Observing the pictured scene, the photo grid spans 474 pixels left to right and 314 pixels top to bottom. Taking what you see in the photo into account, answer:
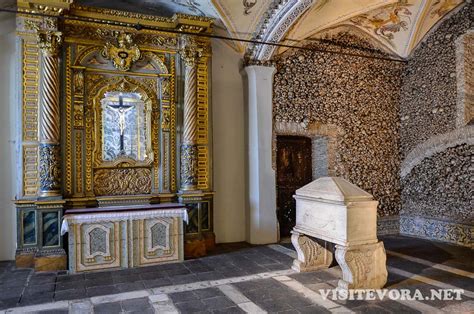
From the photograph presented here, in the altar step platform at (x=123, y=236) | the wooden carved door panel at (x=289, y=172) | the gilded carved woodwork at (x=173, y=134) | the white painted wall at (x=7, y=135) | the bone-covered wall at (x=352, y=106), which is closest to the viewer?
the altar step platform at (x=123, y=236)

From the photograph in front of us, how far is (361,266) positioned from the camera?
3.78 meters

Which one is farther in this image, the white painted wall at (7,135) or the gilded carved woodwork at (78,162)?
the gilded carved woodwork at (78,162)

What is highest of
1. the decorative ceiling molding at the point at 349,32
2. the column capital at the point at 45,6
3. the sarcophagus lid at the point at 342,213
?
the decorative ceiling molding at the point at 349,32

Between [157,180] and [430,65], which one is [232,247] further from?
[430,65]

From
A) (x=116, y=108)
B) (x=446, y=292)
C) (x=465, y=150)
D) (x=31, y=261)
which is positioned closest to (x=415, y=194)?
(x=465, y=150)

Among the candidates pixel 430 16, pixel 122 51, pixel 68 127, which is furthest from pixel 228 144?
pixel 430 16

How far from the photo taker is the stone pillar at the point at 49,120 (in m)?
4.71

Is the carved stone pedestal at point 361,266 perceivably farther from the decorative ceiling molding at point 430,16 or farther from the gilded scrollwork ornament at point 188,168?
the decorative ceiling molding at point 430,16

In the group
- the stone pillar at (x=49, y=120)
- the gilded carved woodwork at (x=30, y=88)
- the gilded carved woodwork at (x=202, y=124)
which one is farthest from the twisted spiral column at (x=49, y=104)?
the gilded carved woodwork at (x=202, y=124)

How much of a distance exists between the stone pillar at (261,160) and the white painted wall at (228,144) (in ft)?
0.71

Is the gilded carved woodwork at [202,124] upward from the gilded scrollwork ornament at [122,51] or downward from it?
downward

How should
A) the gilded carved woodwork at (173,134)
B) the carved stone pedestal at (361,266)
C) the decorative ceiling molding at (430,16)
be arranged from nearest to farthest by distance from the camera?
the carved stone pedestal at (361,266) → the gilded carved woodwork at (173,134) → the decorative ceiling molding at (430,16)

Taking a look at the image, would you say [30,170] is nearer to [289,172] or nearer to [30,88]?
[30,88]

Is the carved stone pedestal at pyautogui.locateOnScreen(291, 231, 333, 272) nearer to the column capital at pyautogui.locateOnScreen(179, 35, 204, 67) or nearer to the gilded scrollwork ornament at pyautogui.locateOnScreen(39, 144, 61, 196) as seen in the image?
the column capital at pyautogui.locateOnScreen(179, 35, 204, 67)
